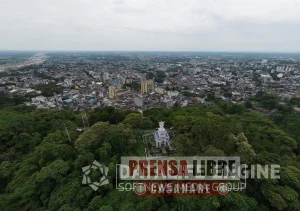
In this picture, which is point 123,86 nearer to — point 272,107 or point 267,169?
point 272,107

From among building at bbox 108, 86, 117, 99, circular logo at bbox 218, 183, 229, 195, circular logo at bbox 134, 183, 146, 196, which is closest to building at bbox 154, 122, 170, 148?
circular logo at bbox 134, 183, 146, 196

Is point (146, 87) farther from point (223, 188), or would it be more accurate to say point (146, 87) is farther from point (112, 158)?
point (223, 188)

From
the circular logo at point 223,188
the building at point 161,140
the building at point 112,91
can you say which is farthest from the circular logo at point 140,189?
the building at point 112,91

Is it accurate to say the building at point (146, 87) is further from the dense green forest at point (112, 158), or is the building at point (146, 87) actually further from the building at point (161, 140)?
the building at point (161, 140)

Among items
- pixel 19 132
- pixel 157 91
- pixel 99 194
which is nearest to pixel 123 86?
pixel 157 91

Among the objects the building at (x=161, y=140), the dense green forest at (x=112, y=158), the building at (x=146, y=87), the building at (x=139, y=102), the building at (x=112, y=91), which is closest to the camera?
the dense green forest at (x=112, y=158)

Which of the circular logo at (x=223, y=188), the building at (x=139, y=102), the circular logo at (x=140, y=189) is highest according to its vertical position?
the circular logo at (x=223, y=188)

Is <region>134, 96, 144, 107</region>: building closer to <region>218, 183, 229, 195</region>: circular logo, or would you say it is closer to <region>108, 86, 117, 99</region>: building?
<region>108, 86, 117, 99</region>: building
